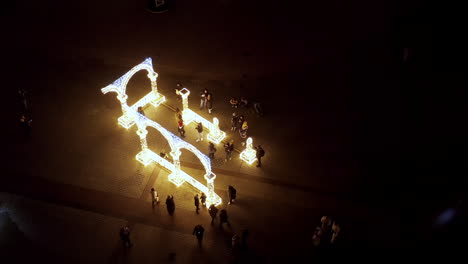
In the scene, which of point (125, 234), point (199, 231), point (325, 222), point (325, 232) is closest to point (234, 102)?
point (199, 231)

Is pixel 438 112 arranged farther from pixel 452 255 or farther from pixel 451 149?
pixel 452 255

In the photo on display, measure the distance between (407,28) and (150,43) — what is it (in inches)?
640

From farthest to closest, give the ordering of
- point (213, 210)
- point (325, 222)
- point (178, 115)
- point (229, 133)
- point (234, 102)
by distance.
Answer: point (234, 102), point (229, 133), point (178, 115), point (213, 210), point (325, 222)

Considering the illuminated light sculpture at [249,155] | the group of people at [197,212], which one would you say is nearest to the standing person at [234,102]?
the illuminated light sculpture at [249,155]

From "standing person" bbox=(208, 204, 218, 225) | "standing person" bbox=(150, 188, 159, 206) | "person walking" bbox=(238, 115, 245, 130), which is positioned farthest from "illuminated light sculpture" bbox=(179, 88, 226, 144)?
"standing person" bbox=(208, 204, 218, 225)

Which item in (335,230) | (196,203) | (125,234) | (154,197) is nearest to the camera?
(125,234)

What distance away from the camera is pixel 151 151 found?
23.2 meters

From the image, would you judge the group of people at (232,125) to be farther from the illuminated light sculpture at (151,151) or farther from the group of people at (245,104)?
the illuminated light sculpture at (151,151)

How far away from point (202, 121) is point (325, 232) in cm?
886

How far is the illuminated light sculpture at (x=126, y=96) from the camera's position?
23.0 m

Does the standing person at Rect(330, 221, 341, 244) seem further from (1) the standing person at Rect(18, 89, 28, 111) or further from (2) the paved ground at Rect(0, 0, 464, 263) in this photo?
(1) the standing person at Rect(18, 89, 28, 111)

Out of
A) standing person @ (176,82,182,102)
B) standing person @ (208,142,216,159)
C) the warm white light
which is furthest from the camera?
standing person @ (176,82,182,102)

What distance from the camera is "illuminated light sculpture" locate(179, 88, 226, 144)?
955 inches

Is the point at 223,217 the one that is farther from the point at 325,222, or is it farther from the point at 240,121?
the point at 240,121
